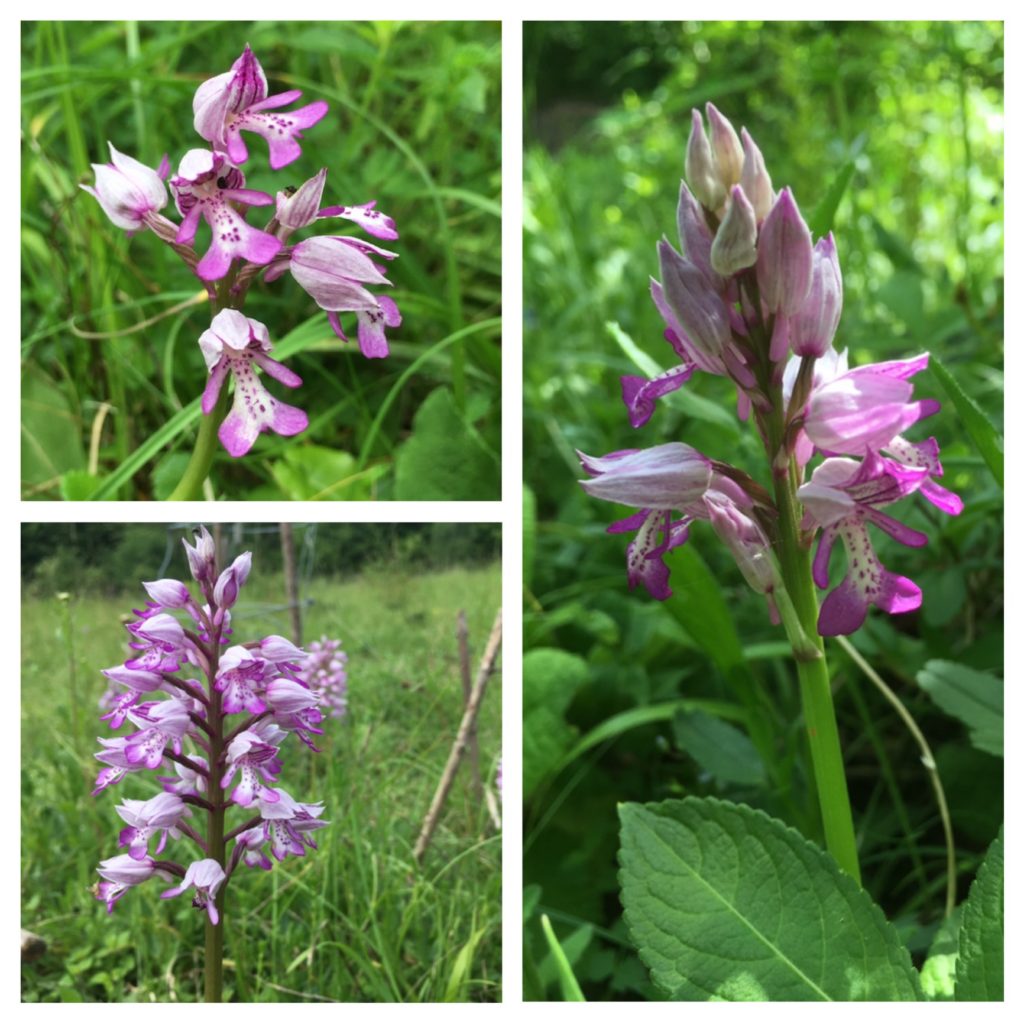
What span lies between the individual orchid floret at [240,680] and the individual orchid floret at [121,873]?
168 millimetres

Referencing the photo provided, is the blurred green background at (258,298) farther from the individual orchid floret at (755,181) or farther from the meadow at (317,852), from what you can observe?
the individual orchid floret at (755,181)

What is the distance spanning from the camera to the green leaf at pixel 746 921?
83 cm

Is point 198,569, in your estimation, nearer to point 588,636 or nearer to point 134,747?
point 134,747

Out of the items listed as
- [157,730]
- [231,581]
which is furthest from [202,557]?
[157,730]

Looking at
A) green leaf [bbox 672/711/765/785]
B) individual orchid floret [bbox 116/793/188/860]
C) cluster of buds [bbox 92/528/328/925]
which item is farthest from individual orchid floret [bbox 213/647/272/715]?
green leaf [bbox 672/711/765/785]

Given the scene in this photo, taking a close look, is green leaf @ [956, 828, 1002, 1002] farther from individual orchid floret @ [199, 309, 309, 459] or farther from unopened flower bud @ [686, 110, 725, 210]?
individual orchid floret @ [199, 309, 309, 459]

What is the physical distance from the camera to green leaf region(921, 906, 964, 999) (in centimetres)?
90

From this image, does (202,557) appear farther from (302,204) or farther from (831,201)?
(831,201)

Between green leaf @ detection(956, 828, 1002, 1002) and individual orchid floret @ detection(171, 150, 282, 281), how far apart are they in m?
0.73

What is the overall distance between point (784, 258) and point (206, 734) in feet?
2.14

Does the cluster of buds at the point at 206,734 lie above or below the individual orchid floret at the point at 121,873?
above

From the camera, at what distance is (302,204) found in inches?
36.4

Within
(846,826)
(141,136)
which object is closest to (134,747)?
(846,826)

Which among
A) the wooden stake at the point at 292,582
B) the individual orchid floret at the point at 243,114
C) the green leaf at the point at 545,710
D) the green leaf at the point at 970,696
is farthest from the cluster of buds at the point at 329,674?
the green leaf at the point at 970,696
